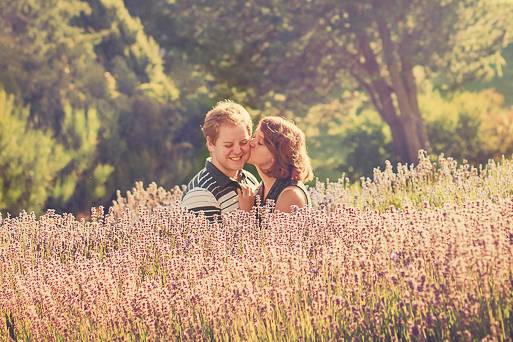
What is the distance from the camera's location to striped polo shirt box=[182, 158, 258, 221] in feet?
23.6

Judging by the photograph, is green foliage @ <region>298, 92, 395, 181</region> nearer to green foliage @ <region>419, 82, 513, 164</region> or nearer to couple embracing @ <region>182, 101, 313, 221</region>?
green foliage @ <region>419, 82, 513, 164</region>

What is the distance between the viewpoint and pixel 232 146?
23.1 ft

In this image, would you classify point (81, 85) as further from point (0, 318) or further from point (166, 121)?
point (0, 318)

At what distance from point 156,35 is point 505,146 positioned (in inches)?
387

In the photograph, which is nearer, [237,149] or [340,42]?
[237,149]

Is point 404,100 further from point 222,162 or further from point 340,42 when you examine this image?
point 222,162

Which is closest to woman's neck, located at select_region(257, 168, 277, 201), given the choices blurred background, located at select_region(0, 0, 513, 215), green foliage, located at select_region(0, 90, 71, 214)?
green foliage, located at select_region(0, 90, 71, 214)

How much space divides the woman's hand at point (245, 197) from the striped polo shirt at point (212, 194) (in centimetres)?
4

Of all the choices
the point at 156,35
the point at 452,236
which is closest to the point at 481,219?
the point at 452,236

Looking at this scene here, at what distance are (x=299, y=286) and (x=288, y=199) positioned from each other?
2.08 m

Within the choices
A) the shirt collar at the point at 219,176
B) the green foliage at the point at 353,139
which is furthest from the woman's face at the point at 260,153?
the green foliage at the point at 353,139

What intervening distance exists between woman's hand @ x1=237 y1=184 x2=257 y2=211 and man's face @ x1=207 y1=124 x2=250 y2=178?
30 centimetres

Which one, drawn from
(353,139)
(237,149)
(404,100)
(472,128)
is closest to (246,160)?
(237,149)

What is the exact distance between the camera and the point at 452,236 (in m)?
4.62
